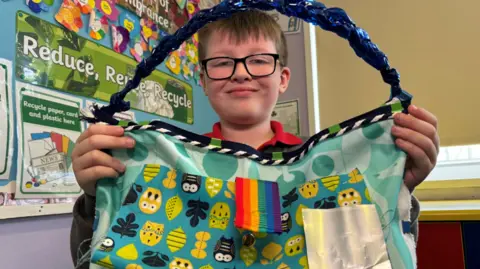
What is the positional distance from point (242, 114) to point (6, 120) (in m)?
0.41

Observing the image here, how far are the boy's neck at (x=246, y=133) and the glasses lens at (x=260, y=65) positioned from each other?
0.37 feet

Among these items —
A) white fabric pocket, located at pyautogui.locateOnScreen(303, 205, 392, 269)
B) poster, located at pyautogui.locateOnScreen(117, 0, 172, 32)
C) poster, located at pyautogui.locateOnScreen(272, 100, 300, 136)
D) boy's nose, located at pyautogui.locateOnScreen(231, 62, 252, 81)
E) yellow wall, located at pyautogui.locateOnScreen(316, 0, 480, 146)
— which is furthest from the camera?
poster, located at pyautogui.locateOnScreen(272, 100, 300, 136)

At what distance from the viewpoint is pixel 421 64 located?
4.60 ft

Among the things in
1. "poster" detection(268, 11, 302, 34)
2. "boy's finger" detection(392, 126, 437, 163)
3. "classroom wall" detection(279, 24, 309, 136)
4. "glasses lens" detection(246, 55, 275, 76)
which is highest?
"poster" detection(268, 11, 302, 34)

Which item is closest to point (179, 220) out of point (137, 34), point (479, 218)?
point (137, 34)

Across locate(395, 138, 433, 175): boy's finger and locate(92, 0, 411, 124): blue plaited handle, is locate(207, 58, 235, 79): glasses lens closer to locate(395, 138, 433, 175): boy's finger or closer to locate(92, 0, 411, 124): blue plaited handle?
locate(92, 0, 411, 124): blue plaited handle

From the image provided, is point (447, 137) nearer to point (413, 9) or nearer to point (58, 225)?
point (413, 9)

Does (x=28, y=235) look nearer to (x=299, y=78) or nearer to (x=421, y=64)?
(x=299, y=78)

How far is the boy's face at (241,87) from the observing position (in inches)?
27.2

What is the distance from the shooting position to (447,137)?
1371mm

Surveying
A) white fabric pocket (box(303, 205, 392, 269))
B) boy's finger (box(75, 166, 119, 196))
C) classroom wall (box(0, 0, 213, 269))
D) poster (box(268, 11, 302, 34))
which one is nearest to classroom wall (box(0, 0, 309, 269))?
classroom wall (box(0, 0, 213, 269))

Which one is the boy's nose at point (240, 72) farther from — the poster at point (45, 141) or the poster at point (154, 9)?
the poster at point (154, 9)

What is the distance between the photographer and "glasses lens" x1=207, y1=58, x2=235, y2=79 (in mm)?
682

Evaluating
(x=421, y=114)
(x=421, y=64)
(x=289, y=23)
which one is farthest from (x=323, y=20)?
(x=289, y=23)
